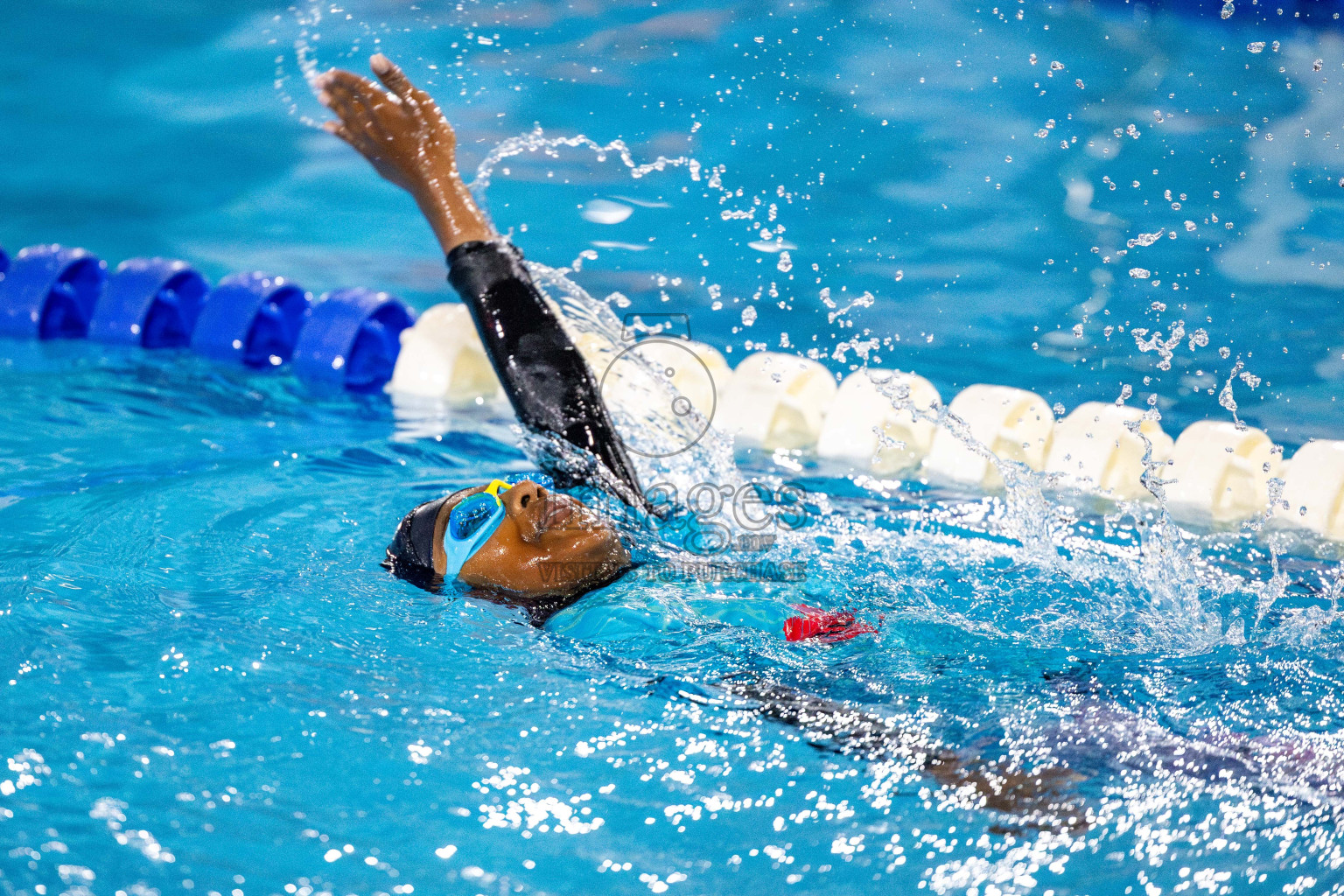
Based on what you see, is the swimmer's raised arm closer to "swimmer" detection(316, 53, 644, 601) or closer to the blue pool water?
"swimmer" detection(316, 53, 644, 601)

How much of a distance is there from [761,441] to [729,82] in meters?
3.50

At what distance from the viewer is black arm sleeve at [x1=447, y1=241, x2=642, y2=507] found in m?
2.28

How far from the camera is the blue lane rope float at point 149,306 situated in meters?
4.82

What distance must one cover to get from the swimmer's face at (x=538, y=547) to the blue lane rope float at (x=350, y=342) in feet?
8.65

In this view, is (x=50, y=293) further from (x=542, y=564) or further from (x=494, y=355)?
(x=542, y=564)

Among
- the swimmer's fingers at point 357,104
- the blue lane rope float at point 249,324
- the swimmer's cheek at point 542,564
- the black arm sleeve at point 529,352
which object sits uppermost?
the swimmer's fingers at point 357,104

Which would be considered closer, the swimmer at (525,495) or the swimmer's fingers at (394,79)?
the swimmer at (525,495)

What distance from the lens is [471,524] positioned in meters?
1.95

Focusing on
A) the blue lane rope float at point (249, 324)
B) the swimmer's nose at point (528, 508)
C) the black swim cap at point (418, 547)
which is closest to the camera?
the swimmer's nose at point (528, 508)

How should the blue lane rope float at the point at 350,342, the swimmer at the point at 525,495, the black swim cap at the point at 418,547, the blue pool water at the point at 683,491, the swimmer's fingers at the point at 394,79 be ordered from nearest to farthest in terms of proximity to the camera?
the blue pool water at the point at 683,491 → the swimmer at the point at 525,495 → the black swim cap at the point at 418,547 → the swimmer's fingers at the point at 394,79 → the blue lane rope float at the point at 350,342

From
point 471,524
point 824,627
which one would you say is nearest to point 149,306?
point 471,524

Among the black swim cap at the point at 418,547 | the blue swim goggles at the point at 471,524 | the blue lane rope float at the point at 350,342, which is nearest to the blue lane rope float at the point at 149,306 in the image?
the blue lane rope float at the point at 350,342

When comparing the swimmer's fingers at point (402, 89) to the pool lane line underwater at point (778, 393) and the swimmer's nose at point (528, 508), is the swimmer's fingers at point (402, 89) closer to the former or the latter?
the swimmer's nose at point (528, 508)

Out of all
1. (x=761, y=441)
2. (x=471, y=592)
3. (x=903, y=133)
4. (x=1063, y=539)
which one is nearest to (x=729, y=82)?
(x=903, y=133)
